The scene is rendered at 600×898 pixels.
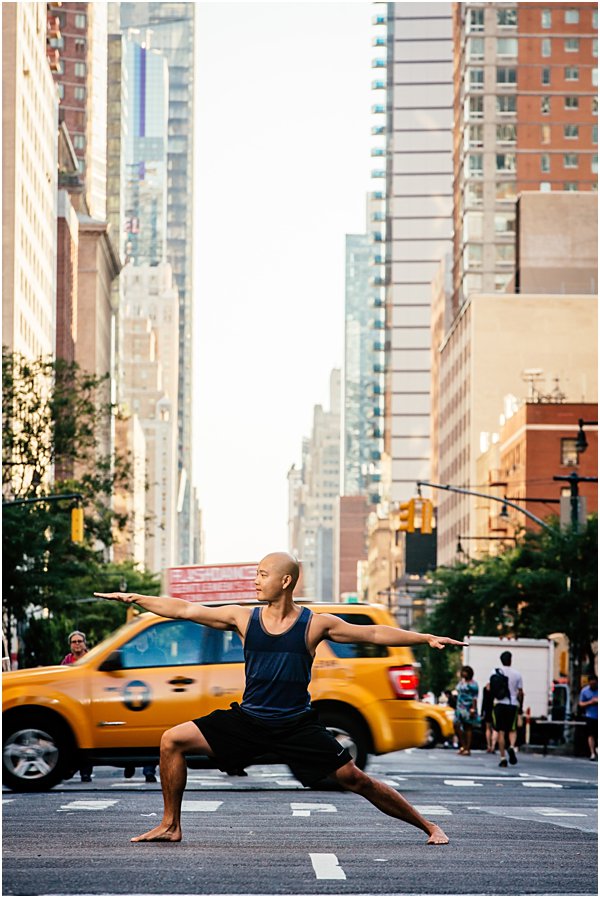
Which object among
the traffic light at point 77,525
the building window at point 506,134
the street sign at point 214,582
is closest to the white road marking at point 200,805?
the street sign at point 214,582

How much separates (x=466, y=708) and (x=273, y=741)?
2606 centimetres

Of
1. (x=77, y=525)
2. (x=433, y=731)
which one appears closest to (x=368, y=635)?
(x=433, y=731)

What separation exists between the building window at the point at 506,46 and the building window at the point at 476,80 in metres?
2.09

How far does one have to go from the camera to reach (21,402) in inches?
2327

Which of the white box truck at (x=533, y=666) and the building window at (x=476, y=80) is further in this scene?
the building window at (x=476, y=80)

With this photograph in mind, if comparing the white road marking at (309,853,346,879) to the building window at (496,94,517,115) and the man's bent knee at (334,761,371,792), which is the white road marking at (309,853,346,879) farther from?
the building window at (496,94,517,115)

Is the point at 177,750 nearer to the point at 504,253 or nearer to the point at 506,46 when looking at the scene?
the point at 504,253

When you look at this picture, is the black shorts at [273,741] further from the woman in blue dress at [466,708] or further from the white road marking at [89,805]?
the woman in blue dress at [466,708]

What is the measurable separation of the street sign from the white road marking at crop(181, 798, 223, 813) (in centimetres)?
1008

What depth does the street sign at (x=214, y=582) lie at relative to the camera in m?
26.3

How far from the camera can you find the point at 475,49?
149500 mm

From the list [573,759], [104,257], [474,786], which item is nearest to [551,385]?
[104,257]

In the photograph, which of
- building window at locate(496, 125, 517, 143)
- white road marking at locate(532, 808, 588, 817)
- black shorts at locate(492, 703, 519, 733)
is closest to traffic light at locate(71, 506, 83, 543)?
black shorts at locate(492, 703, 519, 733)

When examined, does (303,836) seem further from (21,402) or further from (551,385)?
(551,385)
